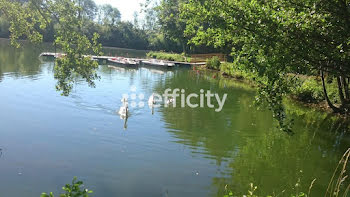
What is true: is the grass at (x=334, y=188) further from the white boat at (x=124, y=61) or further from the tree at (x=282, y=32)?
the white boat at (x=124, y=61)

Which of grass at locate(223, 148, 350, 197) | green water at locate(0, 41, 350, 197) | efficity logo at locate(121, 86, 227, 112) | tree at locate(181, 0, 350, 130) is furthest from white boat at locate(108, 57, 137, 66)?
grass at locate(223, 148, 350, 197)

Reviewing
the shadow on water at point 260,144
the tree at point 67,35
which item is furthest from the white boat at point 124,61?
the tree at point 67,35

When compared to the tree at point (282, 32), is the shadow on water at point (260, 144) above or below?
below

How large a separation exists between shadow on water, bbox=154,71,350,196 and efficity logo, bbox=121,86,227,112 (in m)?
0.99

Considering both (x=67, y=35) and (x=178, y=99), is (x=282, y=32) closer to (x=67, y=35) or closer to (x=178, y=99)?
(x=67, y=35)

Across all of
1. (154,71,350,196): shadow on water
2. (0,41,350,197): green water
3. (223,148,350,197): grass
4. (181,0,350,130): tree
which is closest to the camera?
(223,148,350,197): grass

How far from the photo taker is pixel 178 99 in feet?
66.4

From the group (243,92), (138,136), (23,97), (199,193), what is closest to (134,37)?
(243,92)

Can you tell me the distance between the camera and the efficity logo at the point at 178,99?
58.8ft

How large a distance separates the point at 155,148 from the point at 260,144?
13.9 ft

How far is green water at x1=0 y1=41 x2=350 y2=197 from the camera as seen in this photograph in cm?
798

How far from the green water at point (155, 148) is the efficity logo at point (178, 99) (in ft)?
3.27

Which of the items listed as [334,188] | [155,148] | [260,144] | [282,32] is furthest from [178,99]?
[282,32]

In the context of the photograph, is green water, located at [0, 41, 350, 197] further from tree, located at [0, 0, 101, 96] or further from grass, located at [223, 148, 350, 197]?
tree, located at [0, 0, 101, 96]
